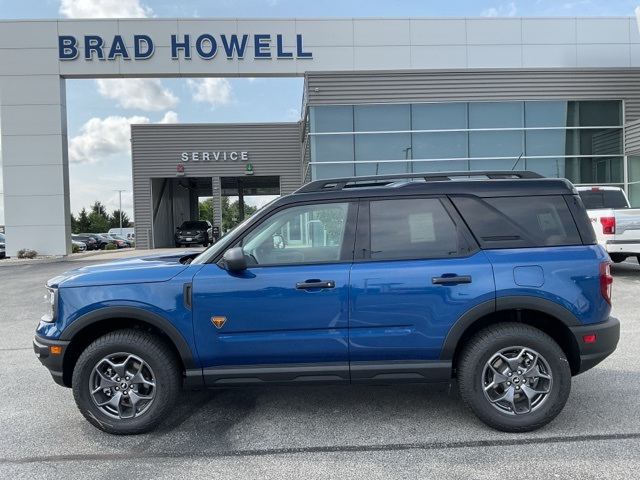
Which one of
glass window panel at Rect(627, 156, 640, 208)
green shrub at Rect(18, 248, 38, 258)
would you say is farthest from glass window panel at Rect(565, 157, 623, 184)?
green shrub at Rect(18, 248, 38, 258)

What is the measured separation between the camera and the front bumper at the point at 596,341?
11.5ft

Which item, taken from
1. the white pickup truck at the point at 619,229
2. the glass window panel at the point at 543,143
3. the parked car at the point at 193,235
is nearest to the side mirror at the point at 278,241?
the white pickup truck at the point at 619,229

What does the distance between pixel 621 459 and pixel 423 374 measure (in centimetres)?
133

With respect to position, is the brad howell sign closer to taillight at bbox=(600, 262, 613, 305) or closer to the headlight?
the headlight

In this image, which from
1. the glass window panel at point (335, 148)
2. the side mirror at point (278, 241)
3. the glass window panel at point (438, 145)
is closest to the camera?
the side mirror at point (278, 241)

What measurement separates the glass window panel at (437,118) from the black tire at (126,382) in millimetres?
16463

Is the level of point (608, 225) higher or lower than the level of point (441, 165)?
lower

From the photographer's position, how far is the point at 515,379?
3.53 m

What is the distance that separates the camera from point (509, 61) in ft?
68.7

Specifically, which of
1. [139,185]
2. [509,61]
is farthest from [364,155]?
[139,185]

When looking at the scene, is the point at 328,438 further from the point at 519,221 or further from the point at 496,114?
the point at 496,114

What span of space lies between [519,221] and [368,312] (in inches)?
53.1

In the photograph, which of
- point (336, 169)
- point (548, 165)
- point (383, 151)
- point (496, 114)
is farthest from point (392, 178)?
point (548, 165)

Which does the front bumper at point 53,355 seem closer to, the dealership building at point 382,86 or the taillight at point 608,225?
the taillight at point 608,225
